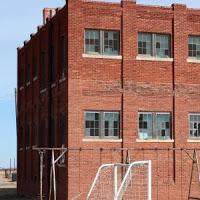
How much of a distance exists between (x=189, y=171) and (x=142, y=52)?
679 cm

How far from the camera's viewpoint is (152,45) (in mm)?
33125

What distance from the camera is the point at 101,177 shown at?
107 ft

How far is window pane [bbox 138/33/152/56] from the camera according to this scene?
33.1m

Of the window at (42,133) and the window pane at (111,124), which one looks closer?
the window pane at (111,124)

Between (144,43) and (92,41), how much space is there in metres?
2.93

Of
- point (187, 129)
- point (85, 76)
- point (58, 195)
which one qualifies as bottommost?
point (58, 195)

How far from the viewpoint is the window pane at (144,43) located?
3306cm

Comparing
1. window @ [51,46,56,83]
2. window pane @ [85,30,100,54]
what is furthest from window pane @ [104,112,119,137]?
window @ [51,46,56,83]

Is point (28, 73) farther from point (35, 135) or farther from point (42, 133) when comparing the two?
point (42, 133)

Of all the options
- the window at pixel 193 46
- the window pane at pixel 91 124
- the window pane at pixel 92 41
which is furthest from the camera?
the window at pixel 193 46

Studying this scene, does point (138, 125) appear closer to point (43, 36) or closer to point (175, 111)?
point (175, 111)

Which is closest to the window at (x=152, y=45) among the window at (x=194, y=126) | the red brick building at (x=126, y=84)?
the red brick building at (x=126, y=84)

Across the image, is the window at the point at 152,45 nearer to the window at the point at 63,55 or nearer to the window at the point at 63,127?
the window at the point at 63,55

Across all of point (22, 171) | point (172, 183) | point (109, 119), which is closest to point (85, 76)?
point (109, 119)
